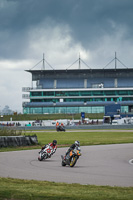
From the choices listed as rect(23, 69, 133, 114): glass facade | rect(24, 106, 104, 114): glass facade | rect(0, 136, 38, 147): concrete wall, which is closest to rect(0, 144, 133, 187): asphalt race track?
rect(0, 136, 38, 147): concrete wall

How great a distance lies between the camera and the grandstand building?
386 ft

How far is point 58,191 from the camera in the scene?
10.1 meters

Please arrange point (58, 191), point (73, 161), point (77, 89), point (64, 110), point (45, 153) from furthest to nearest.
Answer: point (77, 89)
point (64, 110)
point (45, 153)
point (73, 161)
point (58, 191)

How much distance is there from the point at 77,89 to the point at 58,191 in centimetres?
11346

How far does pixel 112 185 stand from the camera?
38.3 ft

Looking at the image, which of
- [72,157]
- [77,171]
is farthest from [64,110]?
[77,171]

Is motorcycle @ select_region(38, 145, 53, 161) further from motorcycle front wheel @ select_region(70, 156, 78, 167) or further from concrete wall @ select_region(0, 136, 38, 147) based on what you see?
concrete wall @ select_region(0, 136, 38, 147)

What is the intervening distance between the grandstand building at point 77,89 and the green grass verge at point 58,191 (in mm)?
103391

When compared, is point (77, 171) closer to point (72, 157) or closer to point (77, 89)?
point (72, 157)

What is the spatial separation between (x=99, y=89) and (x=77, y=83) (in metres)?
8.13

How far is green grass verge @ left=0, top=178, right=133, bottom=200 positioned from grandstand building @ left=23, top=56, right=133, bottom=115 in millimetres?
103391

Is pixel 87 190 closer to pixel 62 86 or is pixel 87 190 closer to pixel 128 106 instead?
pixel 128 106

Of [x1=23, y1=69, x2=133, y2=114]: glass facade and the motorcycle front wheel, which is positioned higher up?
[x1=23, y1=69, x2=133, y2=114]: glass facade

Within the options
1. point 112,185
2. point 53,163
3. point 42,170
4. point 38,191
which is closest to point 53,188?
point 38,191
